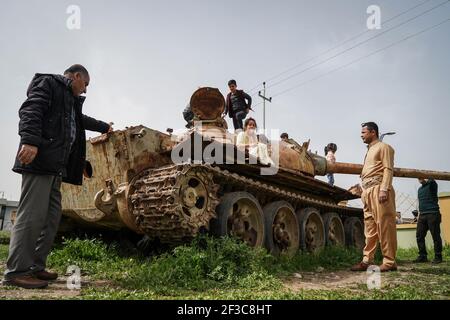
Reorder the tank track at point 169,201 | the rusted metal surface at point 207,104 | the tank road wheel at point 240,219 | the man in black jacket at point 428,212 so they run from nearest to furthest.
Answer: the tank track at point 169,201 < the tank road wheel at point 240,219 < the rusted metal surface at point 207,104 < the man in black jacket at point 428,212

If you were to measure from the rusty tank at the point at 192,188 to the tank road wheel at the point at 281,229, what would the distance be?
0.02 m

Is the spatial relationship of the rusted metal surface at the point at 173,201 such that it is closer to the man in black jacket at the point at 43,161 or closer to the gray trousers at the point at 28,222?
the man in black jacket at the point at 43,161

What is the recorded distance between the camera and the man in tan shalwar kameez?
596cm

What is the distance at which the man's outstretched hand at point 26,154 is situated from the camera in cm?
373

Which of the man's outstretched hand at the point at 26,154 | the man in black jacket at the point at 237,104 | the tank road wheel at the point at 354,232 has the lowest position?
the tank road wheel at the point at 354,232

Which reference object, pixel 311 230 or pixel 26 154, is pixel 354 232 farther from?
pixel 26 154

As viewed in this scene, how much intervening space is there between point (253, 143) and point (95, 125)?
3135 millimetres

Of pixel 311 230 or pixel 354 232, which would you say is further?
pixel 354 232

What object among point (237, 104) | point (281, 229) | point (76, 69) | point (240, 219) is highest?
point (237, 104)

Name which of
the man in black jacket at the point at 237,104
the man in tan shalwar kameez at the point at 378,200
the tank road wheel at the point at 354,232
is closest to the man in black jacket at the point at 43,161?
the man in tan shalwar kameez at the point at 378,200

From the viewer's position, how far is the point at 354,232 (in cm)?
1025

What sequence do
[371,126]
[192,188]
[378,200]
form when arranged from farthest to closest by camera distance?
[371,126]
[378,200]
[192,188]

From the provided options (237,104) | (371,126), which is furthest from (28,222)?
(237,104)
